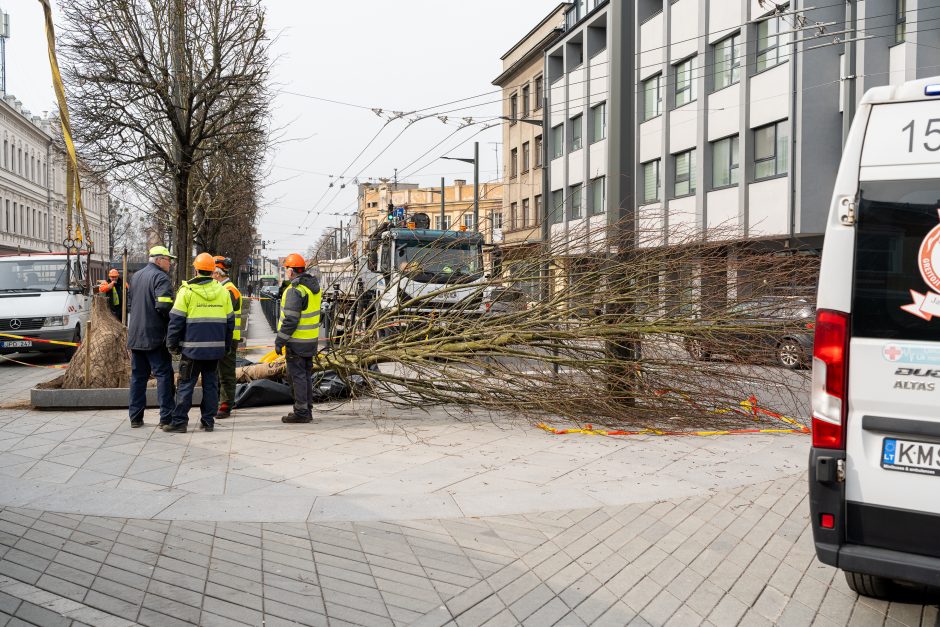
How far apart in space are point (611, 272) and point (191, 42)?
10659mm

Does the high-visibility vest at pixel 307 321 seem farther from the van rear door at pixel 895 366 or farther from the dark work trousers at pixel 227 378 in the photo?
the van rear door at pixel 895 366

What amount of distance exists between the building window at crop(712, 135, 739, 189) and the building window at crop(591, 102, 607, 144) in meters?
8.91

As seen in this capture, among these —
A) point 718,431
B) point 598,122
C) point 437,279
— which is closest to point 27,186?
point 598,122

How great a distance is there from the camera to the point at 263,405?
1051 cm

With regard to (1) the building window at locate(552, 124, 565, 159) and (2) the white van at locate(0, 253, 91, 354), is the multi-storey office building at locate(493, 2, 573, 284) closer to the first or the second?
(1) the building window at locate(552, 124, 565, 159)

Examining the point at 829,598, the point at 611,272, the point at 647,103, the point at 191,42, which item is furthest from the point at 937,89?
the point at 647,103

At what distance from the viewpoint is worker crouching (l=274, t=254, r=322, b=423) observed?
358 inches

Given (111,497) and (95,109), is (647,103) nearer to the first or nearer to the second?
(95,109)

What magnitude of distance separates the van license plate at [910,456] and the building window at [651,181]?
28.9m

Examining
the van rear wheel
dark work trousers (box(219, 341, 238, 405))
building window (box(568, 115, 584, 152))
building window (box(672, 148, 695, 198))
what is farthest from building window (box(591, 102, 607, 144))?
the van rear wheel

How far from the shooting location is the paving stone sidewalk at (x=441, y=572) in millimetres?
4031

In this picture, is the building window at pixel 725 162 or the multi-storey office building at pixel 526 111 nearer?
the building window at pixel 725 162

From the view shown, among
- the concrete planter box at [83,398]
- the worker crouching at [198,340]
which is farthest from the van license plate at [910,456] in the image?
the concrete planter box at [83,398]

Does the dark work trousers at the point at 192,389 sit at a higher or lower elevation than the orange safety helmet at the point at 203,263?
lower
